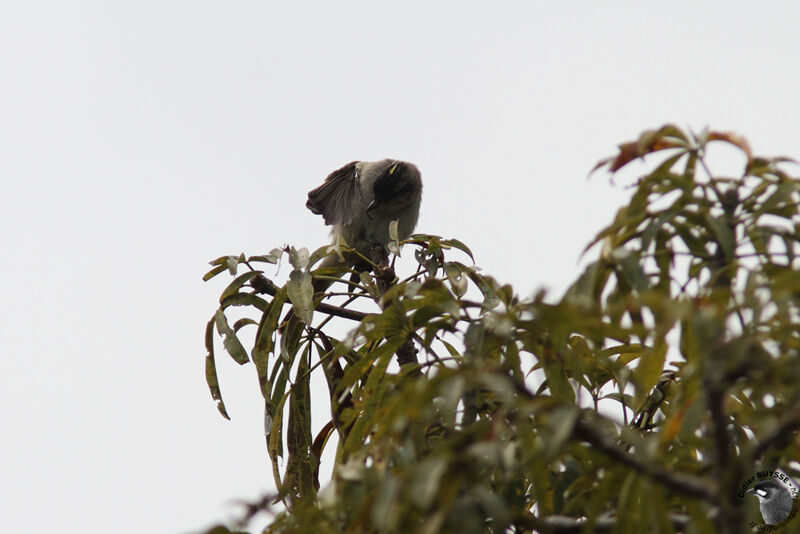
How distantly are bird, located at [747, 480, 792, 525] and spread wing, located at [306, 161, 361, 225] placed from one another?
11.3ft

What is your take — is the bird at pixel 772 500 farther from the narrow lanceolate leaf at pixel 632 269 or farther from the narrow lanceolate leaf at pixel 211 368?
the narrow lanceolate leaf at pixel 211 368

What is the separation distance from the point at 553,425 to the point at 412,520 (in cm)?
25

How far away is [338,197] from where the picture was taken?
5.42 metres

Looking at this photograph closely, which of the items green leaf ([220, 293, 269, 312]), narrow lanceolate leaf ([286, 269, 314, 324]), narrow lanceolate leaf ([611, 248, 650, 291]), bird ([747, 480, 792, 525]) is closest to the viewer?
narrow lanceolate leaf ([611, 248, 650, 291])

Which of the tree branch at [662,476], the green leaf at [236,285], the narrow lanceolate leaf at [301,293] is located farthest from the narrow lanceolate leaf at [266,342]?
the tree branch at [662,476]

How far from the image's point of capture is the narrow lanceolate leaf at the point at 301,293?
2.36 meters

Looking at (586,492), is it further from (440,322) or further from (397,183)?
(397,183)

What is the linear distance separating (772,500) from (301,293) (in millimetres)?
1252

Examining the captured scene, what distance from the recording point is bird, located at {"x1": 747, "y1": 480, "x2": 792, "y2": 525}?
2.12 meters

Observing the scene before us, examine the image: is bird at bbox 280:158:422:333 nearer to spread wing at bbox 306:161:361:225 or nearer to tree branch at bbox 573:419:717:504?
spread wing at bbox 306:161:361:225

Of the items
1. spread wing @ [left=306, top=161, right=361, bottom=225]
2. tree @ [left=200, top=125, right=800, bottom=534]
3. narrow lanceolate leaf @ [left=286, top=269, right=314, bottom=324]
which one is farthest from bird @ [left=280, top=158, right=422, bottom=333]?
tree @ [left=200, top=125, right=800, bottom=534]

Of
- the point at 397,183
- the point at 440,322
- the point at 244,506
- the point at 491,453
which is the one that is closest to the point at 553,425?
the point at 491,453

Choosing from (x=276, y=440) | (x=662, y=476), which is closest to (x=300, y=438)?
(x=276, y=440)

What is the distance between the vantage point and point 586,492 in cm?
146
